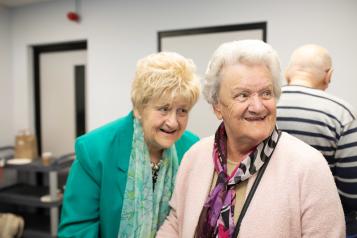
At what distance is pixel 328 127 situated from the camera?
1.42 metres

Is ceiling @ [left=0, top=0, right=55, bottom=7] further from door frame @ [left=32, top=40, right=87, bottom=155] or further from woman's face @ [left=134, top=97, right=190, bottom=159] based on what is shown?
woman's face @ [left=134, top=97, right=190, bottom=159]

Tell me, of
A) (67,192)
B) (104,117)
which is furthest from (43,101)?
(67,192)

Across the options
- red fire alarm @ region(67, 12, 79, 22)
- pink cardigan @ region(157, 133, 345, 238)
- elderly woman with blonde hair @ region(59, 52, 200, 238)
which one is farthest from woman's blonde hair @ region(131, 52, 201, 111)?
red fire alarm @ region(67, 12, 79, 22)

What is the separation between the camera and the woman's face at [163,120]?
118 cm

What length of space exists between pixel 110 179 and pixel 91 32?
2.42 metres

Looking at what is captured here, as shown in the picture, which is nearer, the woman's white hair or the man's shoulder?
the woman's white hair

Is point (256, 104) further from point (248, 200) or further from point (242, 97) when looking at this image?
point (248, 200)

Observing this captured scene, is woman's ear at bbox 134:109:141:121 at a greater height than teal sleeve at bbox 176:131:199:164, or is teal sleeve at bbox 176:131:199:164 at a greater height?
woman's ear at bbox 134:109:141:121

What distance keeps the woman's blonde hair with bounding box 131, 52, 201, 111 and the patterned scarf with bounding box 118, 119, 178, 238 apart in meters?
0.16

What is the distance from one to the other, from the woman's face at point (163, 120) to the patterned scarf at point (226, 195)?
0.26 metres

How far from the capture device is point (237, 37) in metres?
2.68

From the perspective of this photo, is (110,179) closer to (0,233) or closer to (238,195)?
(238,195)

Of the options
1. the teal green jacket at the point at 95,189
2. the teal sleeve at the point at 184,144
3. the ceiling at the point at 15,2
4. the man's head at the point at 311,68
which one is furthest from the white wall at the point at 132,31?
the teal green jacket at the point at 95,189

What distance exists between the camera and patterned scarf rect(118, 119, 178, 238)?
1211mm
